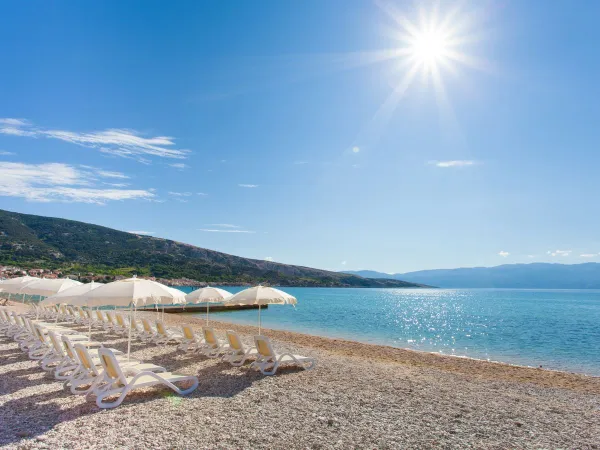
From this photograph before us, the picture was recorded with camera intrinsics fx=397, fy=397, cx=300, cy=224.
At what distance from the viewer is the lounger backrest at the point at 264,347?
28.9ft

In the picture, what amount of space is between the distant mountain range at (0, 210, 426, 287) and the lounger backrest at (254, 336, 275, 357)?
212ft

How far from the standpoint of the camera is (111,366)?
6422mm

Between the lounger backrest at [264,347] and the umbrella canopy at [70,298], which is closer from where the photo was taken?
the umbrella canopy at [70,298]

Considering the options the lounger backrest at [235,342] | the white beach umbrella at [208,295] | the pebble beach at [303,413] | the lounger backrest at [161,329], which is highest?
the white beach umbrella at [208,295]

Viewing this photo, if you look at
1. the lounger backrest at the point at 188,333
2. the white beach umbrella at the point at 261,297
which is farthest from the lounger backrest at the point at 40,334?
the white beach umbrella at the point at 261,297

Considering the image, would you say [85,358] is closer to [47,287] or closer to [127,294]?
[127,294]

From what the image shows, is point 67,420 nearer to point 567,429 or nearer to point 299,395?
point 299,395

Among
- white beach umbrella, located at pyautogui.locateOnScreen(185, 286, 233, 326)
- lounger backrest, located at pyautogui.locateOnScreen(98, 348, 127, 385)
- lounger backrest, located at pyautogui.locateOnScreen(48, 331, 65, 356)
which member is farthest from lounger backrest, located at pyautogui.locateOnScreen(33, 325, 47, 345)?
lounger backrest, located at pyautogui.locateOnScreen(98, 348, 127, 385)

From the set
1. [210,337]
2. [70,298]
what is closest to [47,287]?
[70,298]

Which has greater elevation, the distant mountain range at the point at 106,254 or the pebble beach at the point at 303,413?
the distant mountain range at the point at 106,254

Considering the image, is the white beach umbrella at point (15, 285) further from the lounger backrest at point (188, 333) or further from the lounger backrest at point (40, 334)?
the lounger backrest at point (188, 333)

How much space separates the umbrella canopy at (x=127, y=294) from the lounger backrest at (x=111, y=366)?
121cm

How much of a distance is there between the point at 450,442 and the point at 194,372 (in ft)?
19.3

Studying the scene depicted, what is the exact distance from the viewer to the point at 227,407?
6.19 meters
